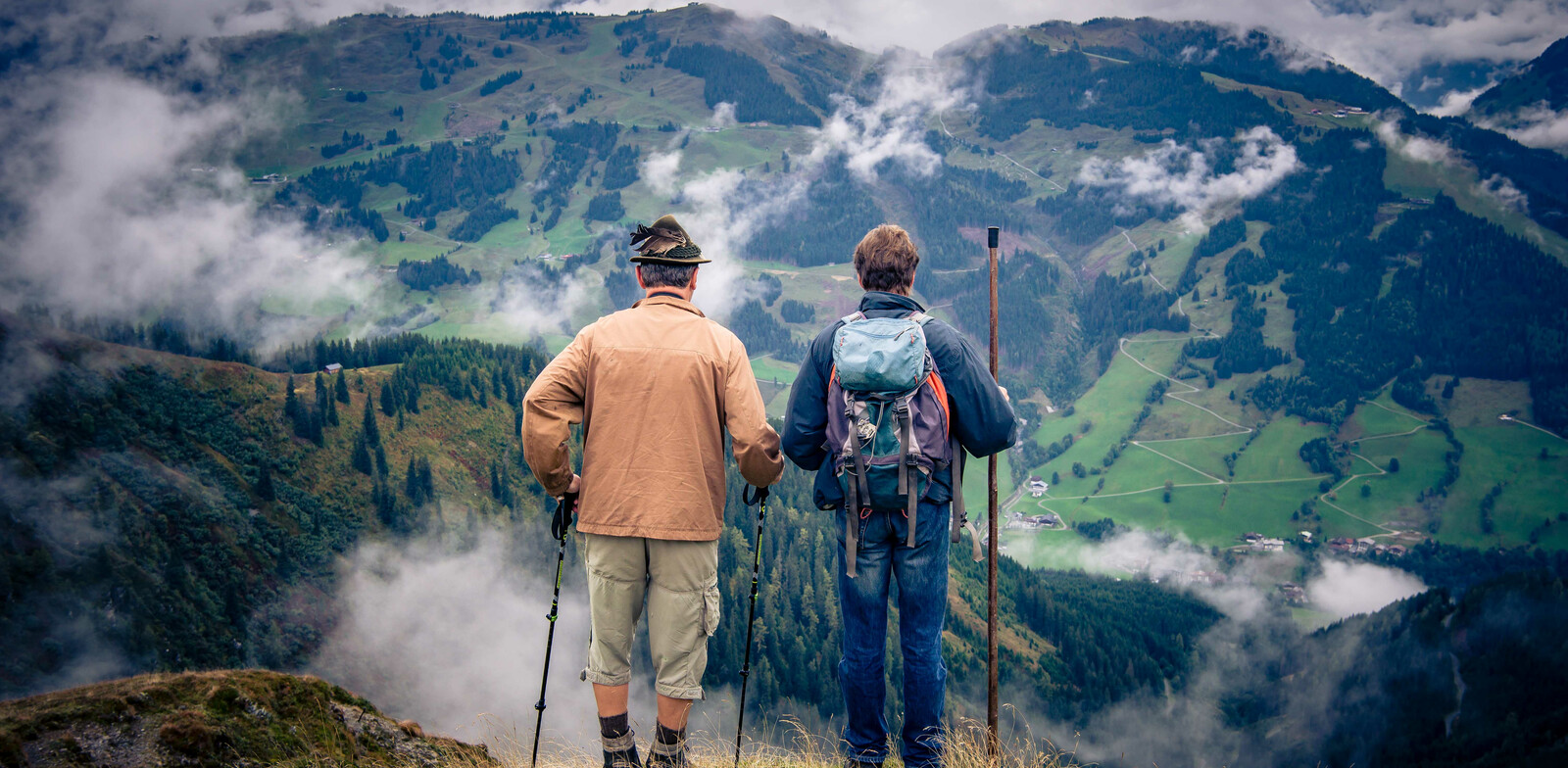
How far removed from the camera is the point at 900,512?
6277 millimetres

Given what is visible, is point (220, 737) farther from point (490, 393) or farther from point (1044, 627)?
point (1044, 627)

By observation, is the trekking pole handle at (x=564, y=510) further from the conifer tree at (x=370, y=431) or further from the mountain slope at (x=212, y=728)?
the conifer tree at (x=370, y=431)

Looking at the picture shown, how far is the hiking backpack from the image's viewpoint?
19.6 ft

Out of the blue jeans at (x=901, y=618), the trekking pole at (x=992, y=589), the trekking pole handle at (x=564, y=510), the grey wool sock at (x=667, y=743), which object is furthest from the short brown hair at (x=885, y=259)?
the grey wool sock at (x=667, y=743)

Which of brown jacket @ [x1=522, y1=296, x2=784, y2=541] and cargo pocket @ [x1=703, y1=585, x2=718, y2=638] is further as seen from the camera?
cargo pocket @ [x1=703, y1=585, x2=718, y2=638]

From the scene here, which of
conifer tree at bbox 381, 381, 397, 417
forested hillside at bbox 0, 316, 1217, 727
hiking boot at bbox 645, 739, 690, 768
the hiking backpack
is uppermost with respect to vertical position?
the hiking backpack

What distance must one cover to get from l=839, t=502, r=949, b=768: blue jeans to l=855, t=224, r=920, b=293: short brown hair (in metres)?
1.82

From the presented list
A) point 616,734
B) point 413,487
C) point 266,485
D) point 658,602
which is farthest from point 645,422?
point 266,485

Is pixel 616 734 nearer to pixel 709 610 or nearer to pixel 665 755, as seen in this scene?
pixel 665 755

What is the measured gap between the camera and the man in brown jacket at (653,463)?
6117mm

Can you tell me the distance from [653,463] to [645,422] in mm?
327

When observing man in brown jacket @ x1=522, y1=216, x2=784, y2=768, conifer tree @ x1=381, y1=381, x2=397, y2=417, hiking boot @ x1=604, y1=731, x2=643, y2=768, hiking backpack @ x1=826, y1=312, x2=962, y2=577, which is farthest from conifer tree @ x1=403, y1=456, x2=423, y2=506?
hiking backpack @ x1=826, y1=312, x2=962, y2=577

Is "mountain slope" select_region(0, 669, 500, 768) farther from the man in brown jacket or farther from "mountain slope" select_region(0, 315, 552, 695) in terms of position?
"mountain slope" select_region(0, 315, 552, 695)

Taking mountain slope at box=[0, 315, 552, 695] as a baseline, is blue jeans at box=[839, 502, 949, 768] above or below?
above
